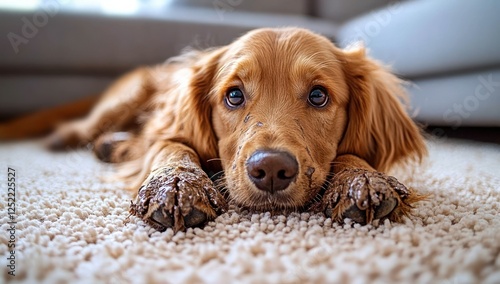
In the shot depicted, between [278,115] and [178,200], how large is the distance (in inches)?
22.1

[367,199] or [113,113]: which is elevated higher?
[113,113]

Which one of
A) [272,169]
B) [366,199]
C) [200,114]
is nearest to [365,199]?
[366,199]

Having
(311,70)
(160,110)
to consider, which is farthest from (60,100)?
(311,70)

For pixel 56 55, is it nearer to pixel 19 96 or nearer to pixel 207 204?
pixel 19 96

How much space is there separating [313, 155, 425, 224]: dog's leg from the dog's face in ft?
0.33

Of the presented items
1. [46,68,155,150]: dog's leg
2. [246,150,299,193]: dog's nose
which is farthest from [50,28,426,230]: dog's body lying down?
[46,68,155,150]: dog's leg

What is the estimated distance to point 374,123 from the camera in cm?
207

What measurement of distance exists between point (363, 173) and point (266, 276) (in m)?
0.66

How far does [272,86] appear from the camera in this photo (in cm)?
183

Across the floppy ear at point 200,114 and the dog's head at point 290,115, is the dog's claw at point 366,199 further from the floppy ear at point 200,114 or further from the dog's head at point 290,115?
the floppy ear at point 200,114

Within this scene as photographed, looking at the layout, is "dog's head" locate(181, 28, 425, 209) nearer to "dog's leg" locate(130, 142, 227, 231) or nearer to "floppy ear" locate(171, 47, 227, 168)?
"floppy ear" locate(171, 47, 227, 168)

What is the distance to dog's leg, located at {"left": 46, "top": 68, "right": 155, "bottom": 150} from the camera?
3273 mm

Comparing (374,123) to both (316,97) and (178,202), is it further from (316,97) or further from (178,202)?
(178,202)

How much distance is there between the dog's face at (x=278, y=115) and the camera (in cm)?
148
